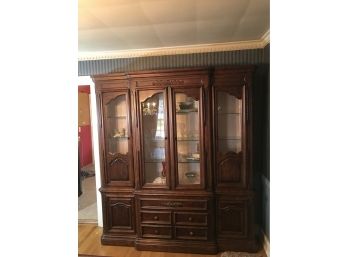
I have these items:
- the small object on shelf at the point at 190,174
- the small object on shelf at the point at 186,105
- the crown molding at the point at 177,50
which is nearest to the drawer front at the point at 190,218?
the small object on shelf at the point at 190,174

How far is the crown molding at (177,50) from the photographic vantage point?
9.53 feet

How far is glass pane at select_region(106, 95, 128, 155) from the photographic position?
2971 mm

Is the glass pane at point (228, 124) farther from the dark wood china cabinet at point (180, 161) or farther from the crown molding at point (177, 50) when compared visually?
→ the crown molding at point (177, 50)

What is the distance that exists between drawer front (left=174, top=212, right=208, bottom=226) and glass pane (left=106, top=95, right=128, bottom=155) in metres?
1.00

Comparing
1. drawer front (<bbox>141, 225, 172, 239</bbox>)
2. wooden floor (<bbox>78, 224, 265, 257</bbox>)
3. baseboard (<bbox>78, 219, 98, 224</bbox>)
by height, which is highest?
drawer front (<bbox>141, 225, 172, 239</bbox>)

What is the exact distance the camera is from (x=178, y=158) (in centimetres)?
290

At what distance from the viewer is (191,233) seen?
2760 mm

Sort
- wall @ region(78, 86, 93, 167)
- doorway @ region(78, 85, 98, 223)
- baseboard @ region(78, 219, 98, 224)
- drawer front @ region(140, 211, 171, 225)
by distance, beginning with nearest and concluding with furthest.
Answer: drawer front @ region(140, 211, 171, 225), baseboard @ region(78, 219, 98, 224), doorway @ region(78, 85, 98, 223), wall @ region(78, 86, 93, 167)

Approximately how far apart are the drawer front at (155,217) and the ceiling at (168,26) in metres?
2.02

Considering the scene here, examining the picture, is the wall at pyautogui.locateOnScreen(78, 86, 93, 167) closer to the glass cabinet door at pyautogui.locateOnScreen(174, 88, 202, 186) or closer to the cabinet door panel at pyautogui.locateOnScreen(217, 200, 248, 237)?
the glass cabinet door at pyautogui.locateOnScreen(174, 88, 202, 186)

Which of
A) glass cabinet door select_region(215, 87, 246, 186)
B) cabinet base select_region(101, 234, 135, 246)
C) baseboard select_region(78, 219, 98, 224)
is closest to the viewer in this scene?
glass cabinet door select_region(215, 87, 246, 186)

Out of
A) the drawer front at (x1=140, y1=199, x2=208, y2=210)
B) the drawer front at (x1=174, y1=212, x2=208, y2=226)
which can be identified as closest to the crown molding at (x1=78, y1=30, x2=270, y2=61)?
the drawer front at (x1=140, y1=199, x2=208, y2=210)
